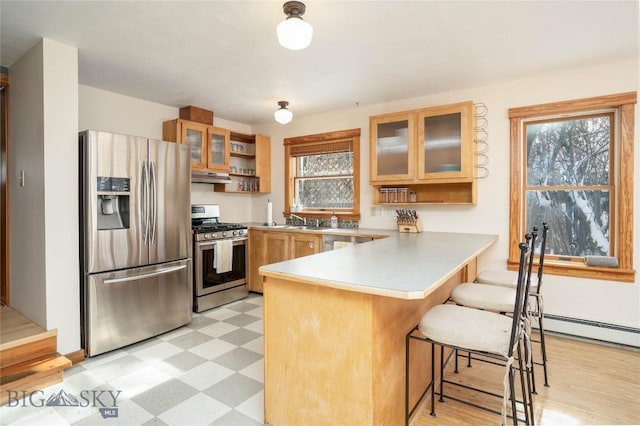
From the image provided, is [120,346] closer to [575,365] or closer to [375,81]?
[375,81]

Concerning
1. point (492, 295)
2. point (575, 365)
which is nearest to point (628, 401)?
point (575, 365)

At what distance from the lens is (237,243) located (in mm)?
4301

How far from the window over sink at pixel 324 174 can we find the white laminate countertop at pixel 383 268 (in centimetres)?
203

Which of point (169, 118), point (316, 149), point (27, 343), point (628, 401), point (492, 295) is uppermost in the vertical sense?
point (169, 118)

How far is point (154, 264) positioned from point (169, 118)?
2038 millimetres

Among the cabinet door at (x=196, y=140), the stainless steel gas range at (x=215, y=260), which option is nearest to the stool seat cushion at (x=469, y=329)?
the stainless steel gas range at (x=215, y=260)

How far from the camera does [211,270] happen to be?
395 cm

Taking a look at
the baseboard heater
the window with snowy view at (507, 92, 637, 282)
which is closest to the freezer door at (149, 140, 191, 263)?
the window with snowy view at (507, 92, 637, 282)

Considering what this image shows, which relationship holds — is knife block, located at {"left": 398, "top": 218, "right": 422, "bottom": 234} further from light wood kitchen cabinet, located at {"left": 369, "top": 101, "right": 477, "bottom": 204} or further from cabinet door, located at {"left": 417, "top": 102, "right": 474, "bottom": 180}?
cabinet door, located at {"left": 417, "top": 102, "right": 474, "bottom": 180}

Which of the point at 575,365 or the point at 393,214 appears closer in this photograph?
the point at 575,365

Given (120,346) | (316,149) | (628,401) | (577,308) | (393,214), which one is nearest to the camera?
(628,401)

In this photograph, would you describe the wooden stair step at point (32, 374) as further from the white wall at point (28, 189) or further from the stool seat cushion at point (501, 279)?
the stool seat cushion at point (501, 279)

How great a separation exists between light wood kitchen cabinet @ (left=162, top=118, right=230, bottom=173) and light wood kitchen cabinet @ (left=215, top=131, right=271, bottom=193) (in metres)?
0.32

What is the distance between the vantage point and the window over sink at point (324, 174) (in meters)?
4.46
